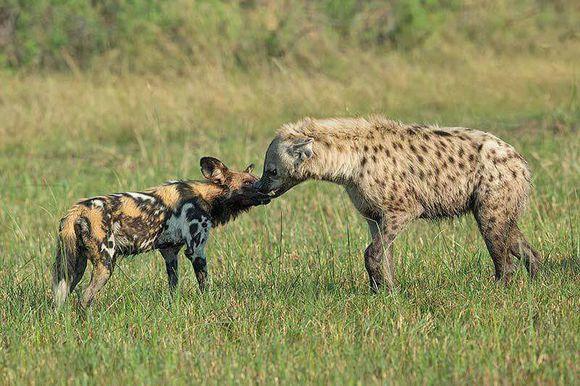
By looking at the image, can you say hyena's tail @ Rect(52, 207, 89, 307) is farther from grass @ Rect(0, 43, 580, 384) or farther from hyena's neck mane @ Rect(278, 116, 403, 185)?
hyena's neck mane @ Rect(278, 116, 403, 185)

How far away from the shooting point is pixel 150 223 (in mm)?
6348

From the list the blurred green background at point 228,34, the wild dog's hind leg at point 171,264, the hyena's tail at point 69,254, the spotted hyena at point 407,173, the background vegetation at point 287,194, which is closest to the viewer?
the background vegetation at point 287,194

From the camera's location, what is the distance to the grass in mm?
4977

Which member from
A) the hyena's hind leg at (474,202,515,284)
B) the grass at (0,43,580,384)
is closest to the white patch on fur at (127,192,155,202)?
the grass at (0,43,580,384)

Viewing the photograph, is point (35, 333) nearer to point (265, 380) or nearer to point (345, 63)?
point (265, 380)

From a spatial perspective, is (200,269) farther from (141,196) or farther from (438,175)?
(438,175)

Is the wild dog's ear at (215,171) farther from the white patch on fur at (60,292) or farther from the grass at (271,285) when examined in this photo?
the white patch on fur at (60,292)

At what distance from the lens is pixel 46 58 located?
1592 cm

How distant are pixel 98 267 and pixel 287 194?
4.10 m

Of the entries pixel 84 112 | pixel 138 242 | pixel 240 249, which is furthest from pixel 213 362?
pixel 84 112

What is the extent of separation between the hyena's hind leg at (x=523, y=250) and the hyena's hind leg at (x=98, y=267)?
7.79 ft

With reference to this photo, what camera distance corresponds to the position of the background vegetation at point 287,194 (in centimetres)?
514

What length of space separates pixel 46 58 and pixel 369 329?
37.4 ft

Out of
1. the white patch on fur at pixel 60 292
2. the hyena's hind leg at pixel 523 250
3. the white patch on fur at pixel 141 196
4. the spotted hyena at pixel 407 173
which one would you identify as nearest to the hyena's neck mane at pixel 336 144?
the spotted hyena at pixel 407 173
